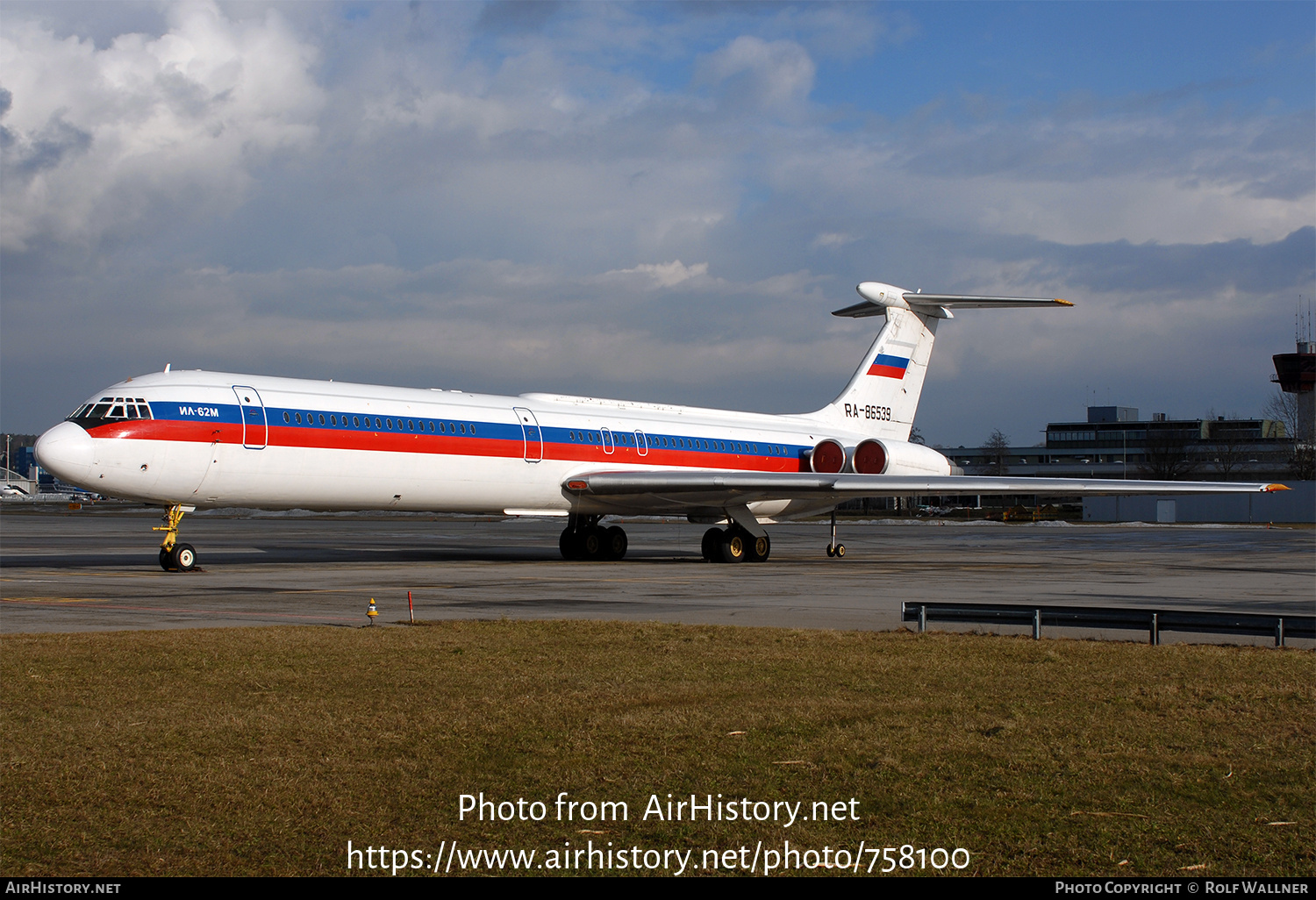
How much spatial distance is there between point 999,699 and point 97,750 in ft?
19.8

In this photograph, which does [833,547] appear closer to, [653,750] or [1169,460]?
[653,750]

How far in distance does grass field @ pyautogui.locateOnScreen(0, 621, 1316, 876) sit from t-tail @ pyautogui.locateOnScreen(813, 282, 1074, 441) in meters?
24.1

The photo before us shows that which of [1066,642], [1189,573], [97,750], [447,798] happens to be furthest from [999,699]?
[1189,573]

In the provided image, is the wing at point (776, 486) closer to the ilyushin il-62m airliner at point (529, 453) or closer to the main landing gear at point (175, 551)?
the ilyushin il-62m airliner at point (529, 453)

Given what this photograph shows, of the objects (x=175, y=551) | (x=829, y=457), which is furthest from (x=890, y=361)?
(x=175, y=551)

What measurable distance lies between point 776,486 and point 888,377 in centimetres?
1018

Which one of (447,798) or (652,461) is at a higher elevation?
(652,461)

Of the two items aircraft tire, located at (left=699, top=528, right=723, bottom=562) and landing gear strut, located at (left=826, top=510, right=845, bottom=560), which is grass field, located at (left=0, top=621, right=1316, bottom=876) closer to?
aircraft tire, located at (left=699, top=528, right=723, bottom=562)

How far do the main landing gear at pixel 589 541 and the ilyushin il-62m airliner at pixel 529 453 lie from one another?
3 centimetres

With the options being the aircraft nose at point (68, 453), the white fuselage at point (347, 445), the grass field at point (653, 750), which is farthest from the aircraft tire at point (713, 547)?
the grass field at point (653, 750)

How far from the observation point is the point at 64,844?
5.03 m

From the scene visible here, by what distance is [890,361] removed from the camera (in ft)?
113

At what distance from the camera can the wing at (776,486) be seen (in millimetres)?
24391

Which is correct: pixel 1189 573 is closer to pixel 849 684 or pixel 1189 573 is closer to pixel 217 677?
pixel 849 684
